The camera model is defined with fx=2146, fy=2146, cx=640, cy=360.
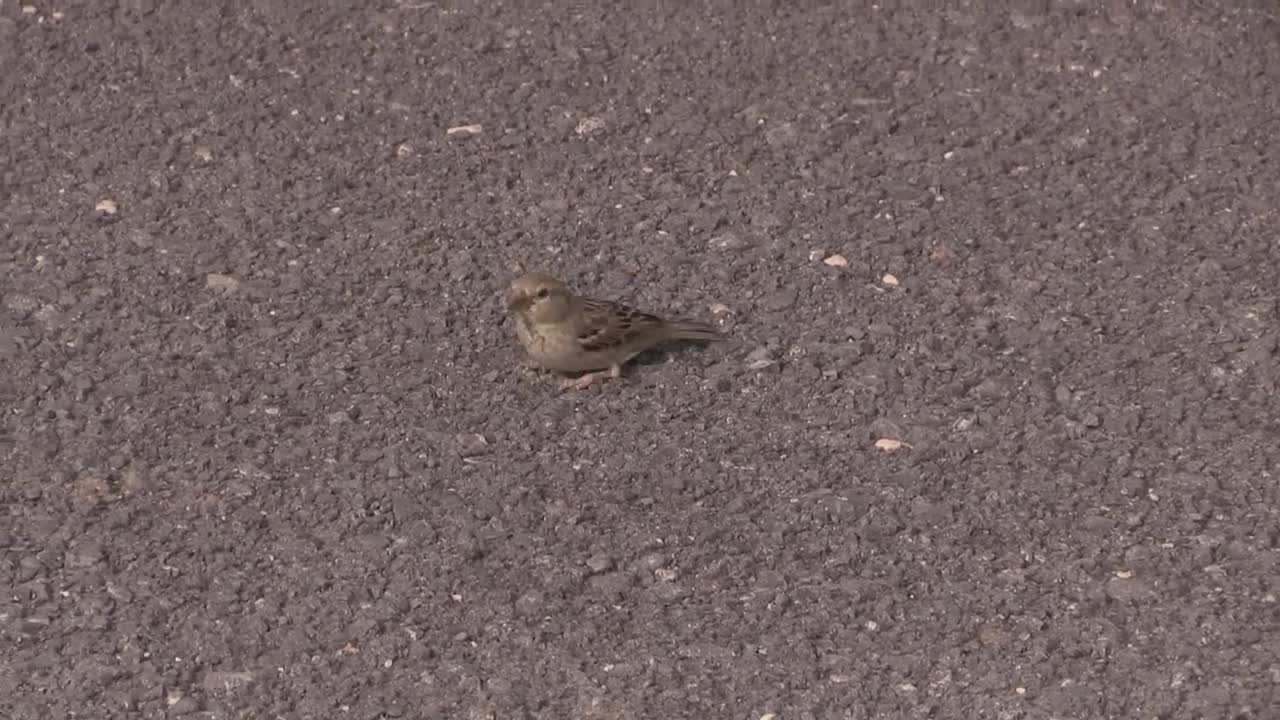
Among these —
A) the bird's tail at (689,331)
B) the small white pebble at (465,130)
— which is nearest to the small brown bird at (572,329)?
the bird's tail at (689,331)

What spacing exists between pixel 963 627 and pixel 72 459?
117 inches

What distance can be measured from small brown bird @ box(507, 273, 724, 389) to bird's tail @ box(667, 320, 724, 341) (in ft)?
0.35

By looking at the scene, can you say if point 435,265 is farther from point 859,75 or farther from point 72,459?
point 859,75

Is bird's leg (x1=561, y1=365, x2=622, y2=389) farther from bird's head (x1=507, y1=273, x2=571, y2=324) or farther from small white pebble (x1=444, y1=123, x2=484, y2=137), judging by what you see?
small white pebble (x1=444, y1=123, x2=484, y2=137)

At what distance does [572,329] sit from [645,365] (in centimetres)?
42

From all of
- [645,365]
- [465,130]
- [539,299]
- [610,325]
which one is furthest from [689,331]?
[465,130]

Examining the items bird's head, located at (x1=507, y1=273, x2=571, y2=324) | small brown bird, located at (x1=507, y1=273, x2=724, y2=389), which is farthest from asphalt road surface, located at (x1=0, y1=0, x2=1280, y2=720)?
bird's head, located at (x1=507, y1=273, x2=571, y2=324)

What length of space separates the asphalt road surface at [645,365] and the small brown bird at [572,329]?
0.13 meters

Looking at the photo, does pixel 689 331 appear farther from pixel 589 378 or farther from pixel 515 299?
pixel 515 299

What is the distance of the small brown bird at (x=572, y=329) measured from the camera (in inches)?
294

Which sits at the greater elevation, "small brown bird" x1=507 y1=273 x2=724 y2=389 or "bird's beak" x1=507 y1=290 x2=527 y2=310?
"bird's beak" x1=507 y1=290 x2=527 y2=310

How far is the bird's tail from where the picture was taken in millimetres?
7746

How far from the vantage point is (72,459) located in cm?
713

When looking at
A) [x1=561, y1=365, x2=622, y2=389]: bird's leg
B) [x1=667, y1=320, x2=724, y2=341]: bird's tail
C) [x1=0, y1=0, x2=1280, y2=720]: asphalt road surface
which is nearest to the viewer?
[x1=0, y1=0, x2=1280, y2=720]: asphalt road surface
